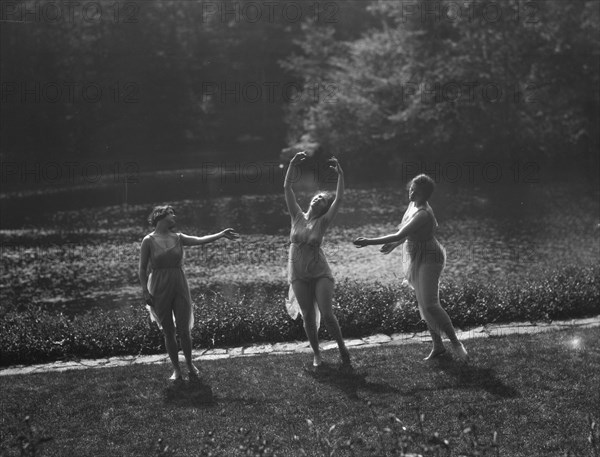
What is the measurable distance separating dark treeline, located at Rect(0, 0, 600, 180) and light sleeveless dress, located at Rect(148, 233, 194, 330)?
98.3 ft

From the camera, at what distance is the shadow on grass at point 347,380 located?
8609 mm

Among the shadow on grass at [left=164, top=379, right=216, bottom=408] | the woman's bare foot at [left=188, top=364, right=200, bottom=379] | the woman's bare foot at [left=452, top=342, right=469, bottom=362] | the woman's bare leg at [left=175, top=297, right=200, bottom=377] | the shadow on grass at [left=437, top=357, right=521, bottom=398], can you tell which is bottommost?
the shadow on grass at [left=164, top=379, right=216, bottom=408]

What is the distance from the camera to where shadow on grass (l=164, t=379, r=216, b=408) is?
845cm

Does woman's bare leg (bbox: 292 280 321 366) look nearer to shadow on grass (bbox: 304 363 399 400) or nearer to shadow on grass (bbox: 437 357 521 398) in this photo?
shadow on grass (bbox: 304 363 399 400)

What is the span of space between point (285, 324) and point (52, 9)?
37187 millimetres

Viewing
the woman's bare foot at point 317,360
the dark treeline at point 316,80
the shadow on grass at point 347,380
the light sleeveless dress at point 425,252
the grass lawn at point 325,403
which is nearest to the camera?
the grass lawn at point 325,403

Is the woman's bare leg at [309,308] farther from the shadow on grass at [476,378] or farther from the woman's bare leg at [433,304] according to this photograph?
the shadow on grass at [476,378]

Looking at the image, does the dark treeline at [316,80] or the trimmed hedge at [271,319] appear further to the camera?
the dark treeline at [316,80]

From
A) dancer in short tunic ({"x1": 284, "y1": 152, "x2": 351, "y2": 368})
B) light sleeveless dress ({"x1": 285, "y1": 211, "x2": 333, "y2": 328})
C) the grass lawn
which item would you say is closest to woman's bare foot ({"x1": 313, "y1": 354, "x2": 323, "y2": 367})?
dancer in short tunic ({"x1": 284, "y1": 152, "x2": 351, "y2": 368})

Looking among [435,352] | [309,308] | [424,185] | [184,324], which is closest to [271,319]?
[309,308]

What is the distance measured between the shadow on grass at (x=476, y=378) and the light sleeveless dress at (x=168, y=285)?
10.6 ft

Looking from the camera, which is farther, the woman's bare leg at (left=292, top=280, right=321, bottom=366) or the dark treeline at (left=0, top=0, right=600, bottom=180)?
the dark treeline at (left=0, top=0, right=600, bottom=180)

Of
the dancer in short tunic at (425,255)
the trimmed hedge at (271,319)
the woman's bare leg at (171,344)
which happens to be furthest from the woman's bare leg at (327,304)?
the trimmed hedge at (271,319)

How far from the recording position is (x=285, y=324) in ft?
37.9
